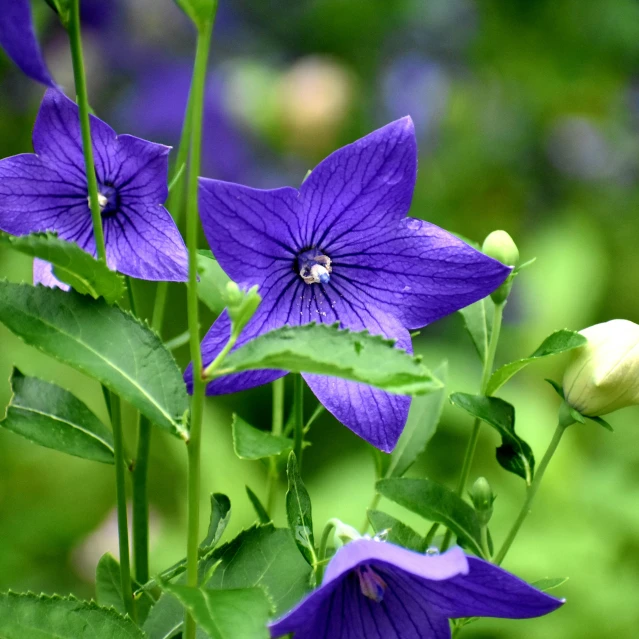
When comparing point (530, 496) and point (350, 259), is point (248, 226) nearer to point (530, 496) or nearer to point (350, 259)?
point (350, 259)

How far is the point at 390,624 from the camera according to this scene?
1.65 ft


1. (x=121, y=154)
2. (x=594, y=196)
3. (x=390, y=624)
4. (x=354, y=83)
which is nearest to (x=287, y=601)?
(x=390, y=624)

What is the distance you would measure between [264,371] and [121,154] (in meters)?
0.17

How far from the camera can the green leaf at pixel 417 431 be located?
66 cm

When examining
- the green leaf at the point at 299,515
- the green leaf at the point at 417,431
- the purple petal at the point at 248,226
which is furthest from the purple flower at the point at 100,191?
the green leaf at the point at 417,431

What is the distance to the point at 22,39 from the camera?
38 centimetres

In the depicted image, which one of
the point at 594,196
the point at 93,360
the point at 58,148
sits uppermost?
the point at 594,196

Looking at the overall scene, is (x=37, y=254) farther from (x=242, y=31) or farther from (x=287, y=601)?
(x=242, y=31)

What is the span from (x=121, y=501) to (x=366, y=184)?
0.24 m

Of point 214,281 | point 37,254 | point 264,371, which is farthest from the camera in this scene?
point 214,281

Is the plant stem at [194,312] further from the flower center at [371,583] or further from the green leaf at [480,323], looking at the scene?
the green leaf at [480,323]

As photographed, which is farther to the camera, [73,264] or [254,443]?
[254,443]

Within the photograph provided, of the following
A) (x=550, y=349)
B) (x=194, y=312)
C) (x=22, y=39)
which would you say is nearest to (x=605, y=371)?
(x=550, y=349)

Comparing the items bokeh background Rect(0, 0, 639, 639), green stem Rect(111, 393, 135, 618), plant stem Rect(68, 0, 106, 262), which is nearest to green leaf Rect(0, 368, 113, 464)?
green stem Rect(111, 393, 135, 618)
